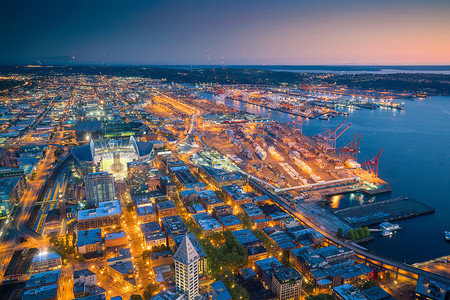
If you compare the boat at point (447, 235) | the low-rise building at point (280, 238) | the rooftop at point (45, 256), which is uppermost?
the rooftop at point (45, 256)

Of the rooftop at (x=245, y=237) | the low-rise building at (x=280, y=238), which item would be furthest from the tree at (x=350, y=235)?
the rooftop at (x=245, y=237)

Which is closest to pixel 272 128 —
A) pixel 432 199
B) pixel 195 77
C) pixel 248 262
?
pixel 432 199

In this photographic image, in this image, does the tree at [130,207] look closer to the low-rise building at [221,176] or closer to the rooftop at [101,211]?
the rooftop at [101,211]

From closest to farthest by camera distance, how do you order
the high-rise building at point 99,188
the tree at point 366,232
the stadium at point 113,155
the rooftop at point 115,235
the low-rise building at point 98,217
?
1. the rooftop at point 115,235
2. the low-rise building at point 98,217
3. the tree at point 366,232
4. the high-rise building at point 99,188
5. the stadium at point 113,155

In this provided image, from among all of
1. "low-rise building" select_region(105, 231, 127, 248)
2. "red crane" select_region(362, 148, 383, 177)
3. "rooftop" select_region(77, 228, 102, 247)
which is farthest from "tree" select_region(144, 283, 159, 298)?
"red crane" select_region(362, 148, 383, 177)

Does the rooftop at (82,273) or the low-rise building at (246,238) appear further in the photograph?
the low-rise building at (246,238)

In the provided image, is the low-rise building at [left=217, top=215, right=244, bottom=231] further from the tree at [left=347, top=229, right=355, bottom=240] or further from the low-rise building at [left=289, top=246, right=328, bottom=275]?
the tree at [left=347, top=229, right=355, bottom=240]
